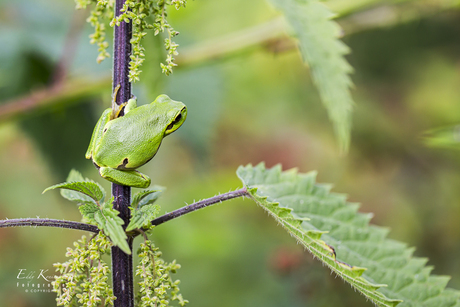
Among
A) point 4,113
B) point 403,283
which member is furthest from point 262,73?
point 403,283

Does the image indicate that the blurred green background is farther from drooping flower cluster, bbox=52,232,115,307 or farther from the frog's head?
drooping flower cluster, bbox=52,232,115,307

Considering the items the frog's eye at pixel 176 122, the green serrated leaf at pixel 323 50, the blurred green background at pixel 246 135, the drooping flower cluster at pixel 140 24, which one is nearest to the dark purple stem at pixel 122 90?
the drooping flower cluster at pixel 140 24

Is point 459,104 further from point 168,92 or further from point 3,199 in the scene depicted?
point 3,199

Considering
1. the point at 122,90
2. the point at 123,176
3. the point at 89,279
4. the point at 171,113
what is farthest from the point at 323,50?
the point at 89,279

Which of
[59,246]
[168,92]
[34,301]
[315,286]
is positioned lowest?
[315,286]

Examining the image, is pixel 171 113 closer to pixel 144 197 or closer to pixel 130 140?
pixel 130 140

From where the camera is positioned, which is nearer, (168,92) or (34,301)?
(168,92)
